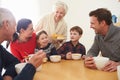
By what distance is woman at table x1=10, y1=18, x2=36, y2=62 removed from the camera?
6.56 ft

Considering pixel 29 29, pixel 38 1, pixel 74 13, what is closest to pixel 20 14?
pixel 38 1

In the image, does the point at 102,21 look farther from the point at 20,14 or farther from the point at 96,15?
the point at 20,14

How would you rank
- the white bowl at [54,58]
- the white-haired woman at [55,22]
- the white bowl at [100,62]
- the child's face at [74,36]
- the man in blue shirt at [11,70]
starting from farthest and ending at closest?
the white-haired woman at [55,22] < the child's face at [74,36] < the white bowl at [54,58] < the white bowl at [100,62] < the man in blue shirt at [11,70]

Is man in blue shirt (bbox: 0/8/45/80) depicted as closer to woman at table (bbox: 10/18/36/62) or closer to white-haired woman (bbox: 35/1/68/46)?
woman at table (bbox: 10/18/36/62)

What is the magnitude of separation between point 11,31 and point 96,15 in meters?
1.00

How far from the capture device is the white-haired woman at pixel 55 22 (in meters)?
2.60

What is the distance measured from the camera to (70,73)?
143 cm

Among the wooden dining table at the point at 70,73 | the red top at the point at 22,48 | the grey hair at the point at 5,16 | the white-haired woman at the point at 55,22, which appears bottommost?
the wooden dining table at the point at 70,73

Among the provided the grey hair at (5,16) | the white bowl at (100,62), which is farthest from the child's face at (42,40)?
the grey hair at (5,16)

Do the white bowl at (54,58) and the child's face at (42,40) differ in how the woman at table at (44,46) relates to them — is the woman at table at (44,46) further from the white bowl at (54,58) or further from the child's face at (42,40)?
the white bowl at (54,58)

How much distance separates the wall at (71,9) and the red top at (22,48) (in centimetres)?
176

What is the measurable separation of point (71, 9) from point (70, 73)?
116 inches

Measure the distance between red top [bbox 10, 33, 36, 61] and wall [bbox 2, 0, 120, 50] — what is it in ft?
5.76

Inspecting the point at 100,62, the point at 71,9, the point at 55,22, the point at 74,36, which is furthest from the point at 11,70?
the point at 71,9
